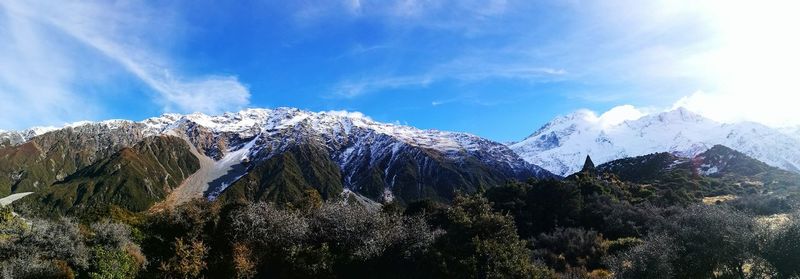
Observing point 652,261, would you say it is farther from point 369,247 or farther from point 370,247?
point 369,247

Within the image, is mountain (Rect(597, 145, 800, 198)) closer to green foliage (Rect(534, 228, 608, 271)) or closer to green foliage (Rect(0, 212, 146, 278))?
green foliage (Rect(534, 228, 608, 271))

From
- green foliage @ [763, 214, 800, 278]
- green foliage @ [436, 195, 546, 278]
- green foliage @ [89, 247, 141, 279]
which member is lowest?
green foliage @ [763, 214, 800, 278]

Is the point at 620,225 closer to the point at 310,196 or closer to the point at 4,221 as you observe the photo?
the point at 310,196

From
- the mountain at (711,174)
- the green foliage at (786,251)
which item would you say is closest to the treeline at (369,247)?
the green foliage at (786,251)

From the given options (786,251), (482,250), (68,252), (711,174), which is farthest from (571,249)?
(711,174)

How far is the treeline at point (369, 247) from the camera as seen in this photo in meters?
35.8

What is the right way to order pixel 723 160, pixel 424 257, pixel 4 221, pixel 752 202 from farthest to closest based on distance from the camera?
pixel 723 160
pixel 752 202
pixel 4 221
pixel 424 257

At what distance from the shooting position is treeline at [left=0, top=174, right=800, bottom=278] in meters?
35.8

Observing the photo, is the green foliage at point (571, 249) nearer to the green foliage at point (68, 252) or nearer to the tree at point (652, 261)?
the tree at point (652, 261)

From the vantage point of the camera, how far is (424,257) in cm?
4106

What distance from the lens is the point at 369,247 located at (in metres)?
45.5

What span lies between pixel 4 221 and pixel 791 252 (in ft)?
226

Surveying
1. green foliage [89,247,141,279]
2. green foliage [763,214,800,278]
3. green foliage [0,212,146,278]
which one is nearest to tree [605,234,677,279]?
green foliage [763,214,800,278]

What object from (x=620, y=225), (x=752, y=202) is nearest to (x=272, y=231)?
(x=620, y=225)
